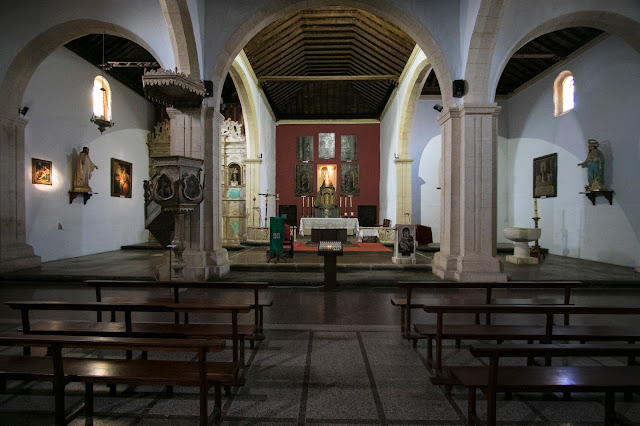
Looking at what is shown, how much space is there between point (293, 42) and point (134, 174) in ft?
22.3

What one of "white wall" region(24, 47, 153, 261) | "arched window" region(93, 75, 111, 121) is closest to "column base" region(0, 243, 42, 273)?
"white wall" region(24, 47, 153, 261)

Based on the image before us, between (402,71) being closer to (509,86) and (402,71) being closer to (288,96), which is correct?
(509,86)

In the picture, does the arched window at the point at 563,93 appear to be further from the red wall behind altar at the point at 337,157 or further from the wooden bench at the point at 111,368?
the wooden bench at the point at 111,368

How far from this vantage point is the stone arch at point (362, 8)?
21.3 ft

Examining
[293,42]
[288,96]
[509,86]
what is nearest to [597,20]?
[509,86]

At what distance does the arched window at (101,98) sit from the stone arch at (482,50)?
9.36 m

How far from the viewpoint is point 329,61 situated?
1290cm

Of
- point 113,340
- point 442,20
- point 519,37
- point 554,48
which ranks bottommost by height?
point 113,340

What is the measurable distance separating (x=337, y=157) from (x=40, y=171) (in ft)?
36.7

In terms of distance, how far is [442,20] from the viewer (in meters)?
6.51

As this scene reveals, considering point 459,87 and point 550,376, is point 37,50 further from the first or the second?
point 550,376

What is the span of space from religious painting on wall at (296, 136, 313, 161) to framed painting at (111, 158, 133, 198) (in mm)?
7257

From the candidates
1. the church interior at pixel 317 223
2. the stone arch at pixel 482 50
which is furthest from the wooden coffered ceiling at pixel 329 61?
the stone arch at pixel 482 50

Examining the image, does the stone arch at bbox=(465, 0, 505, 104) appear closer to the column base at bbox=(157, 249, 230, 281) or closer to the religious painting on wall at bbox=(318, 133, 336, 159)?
the column base at bbox=(157, 249, 230, 281)
